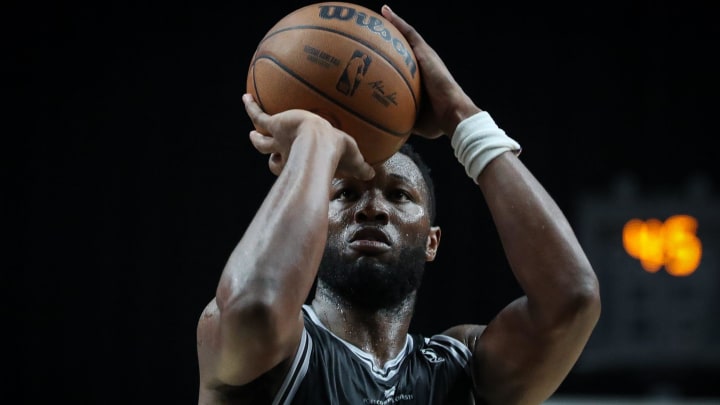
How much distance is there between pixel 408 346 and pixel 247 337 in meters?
0.73

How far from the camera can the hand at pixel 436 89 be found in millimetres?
1977

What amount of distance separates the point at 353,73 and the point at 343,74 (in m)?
0.02

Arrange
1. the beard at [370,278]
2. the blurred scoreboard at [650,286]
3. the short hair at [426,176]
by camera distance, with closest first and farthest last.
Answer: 1. the beard at [370,278]
2. the short hair at [426,176]
3. the blurred scoreboard at [650,286]

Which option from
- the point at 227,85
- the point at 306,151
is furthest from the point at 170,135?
the point at 306,151

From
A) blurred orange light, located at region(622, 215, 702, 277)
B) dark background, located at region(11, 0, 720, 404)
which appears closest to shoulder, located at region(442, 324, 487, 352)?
dark background, located at region(11, 0, 720, 404)

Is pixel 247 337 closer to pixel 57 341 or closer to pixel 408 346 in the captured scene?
pixel 408 346

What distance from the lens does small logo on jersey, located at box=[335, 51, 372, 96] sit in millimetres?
1785

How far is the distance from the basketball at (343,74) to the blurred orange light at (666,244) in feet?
10.6

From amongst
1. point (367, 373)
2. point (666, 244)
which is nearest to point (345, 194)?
point (367, 373)

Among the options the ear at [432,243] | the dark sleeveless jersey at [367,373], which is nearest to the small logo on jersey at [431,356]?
the dark sleeveless jersey at [367,373]

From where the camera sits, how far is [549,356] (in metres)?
1.94

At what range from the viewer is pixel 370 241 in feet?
6.84

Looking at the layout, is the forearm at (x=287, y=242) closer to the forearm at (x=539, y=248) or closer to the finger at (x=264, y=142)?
the finger at (x=264, y=142)

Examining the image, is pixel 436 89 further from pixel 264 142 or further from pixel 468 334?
pixel 468 334
